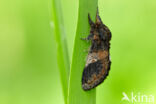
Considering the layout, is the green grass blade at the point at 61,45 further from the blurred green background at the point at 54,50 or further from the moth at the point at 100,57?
the blurred green background at the point at 54,50

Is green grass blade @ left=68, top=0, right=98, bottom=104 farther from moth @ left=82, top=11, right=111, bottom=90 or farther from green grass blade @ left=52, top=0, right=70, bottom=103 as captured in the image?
moth @ left=82, top=11, right=111, bottom=90

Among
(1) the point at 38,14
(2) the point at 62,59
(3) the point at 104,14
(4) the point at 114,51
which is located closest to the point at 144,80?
(4) the point at 114,51

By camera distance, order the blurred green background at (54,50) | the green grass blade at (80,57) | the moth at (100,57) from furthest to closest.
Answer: the blurred green background at (54,50), the moth at (100,57), the green grass blade at (80,57)

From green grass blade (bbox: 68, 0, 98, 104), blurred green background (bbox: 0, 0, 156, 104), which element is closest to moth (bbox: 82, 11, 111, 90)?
green grass blade (bbox: 68, 0, 98, 104)

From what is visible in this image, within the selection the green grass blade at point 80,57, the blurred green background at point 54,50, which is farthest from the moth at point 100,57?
the blurred green background at point 54,50

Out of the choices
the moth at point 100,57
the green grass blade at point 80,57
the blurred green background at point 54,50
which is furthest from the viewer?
the blurred green background at point 54,50

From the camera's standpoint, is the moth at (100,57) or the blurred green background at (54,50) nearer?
the moth at (100,57)

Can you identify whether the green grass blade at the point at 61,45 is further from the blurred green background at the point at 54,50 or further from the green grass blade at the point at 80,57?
the blurred green background at the point at 54,50

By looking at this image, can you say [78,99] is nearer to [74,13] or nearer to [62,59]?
[62,59]

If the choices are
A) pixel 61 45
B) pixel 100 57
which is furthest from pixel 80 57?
pixel 100 57
